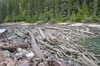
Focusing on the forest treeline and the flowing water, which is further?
the forest treeline

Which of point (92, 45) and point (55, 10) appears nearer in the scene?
point (92, 45)

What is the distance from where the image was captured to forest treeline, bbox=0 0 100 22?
4124 centimetres

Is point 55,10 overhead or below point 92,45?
below

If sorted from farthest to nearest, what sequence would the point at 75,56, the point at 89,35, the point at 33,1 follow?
the point at 33,1
the point at 89,35
the point at 75,56

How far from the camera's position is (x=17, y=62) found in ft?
28.8

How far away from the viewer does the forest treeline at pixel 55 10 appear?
4124 centimetres

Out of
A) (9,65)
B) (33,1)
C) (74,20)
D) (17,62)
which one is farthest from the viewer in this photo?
(33,1)

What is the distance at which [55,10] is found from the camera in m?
49.9

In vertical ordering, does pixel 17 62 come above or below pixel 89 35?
above

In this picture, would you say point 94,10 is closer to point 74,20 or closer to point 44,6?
point 74,20

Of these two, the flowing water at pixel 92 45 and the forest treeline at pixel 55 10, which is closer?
the flowing water at pixel 92 45

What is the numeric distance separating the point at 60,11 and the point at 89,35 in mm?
28173

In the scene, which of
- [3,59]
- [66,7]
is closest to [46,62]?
[3,59]

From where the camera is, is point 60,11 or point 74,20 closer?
point 74,20
